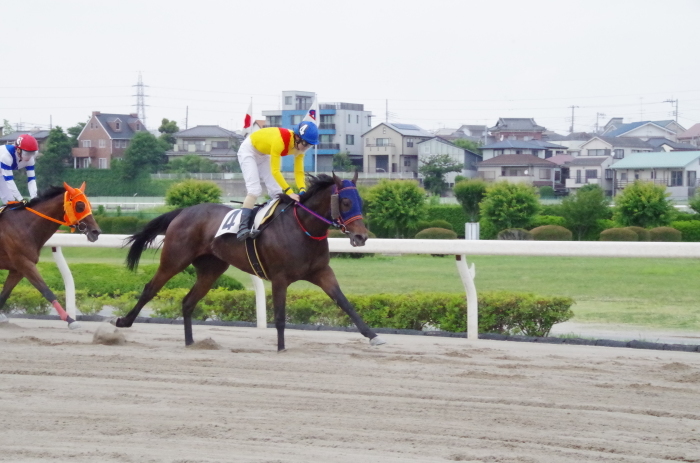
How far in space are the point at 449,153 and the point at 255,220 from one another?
4653 cm

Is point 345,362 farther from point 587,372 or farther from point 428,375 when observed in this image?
point 587,372

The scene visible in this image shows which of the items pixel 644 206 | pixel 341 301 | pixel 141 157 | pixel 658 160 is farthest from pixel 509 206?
pixel 141 157

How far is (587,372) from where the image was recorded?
16.2 ft

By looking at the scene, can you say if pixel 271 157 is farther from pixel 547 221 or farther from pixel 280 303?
pixel 547 221

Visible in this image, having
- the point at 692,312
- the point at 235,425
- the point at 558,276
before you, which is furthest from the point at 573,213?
the point at 235,425

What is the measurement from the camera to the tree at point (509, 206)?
28.2m

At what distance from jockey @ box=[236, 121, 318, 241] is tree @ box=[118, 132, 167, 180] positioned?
4039 centimetres

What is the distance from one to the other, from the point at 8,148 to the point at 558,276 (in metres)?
7.73

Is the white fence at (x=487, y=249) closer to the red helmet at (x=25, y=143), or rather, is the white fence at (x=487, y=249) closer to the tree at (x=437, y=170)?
the red helmet at (x=25, y=143)

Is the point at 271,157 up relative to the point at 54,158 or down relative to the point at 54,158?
down

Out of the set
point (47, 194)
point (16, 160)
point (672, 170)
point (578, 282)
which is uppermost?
point (672, 170)

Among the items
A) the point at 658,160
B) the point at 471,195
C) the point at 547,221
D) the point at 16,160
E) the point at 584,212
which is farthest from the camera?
the point at 658,160

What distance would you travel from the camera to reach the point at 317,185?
586 cm

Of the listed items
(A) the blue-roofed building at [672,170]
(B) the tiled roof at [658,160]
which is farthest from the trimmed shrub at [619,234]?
(B) the tiled roof at [658,160]
